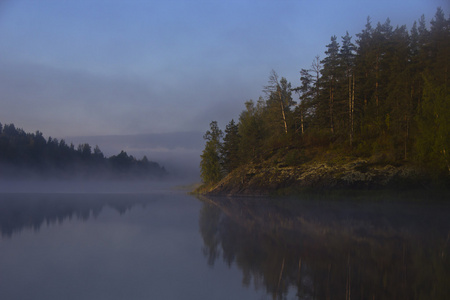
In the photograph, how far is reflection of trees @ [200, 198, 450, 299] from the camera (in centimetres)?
593

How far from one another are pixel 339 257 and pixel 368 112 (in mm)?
33104

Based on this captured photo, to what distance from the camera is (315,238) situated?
10688 millimetres

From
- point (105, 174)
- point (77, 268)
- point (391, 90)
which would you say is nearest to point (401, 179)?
point (391, 90)

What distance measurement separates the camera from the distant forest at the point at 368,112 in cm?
2731

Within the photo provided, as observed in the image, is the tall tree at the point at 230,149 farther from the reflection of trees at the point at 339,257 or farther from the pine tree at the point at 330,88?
the reflection of trees at the point at 339,257

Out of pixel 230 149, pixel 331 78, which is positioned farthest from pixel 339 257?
pixel 230 149

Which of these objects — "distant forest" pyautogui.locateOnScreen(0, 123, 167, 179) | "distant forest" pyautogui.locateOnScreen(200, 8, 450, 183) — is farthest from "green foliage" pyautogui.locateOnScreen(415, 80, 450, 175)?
"distant forest" pyautogui.locateOnScreen(0, 123, 167, 179)

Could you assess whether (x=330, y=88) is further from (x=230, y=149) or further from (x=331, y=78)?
(x=230, y=149)

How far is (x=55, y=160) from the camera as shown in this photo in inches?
4717

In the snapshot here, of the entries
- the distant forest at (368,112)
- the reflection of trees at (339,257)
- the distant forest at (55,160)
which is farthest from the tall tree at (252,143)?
the distant forest at (55,160)

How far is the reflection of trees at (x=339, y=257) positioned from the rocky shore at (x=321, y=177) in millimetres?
14681

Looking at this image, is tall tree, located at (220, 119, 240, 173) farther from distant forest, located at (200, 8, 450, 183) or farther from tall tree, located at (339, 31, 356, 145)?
tall tree, located at (339, 31, 356, 145)

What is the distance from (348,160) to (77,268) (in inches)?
1199

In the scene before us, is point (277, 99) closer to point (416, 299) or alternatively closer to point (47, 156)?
point (416, 299)
